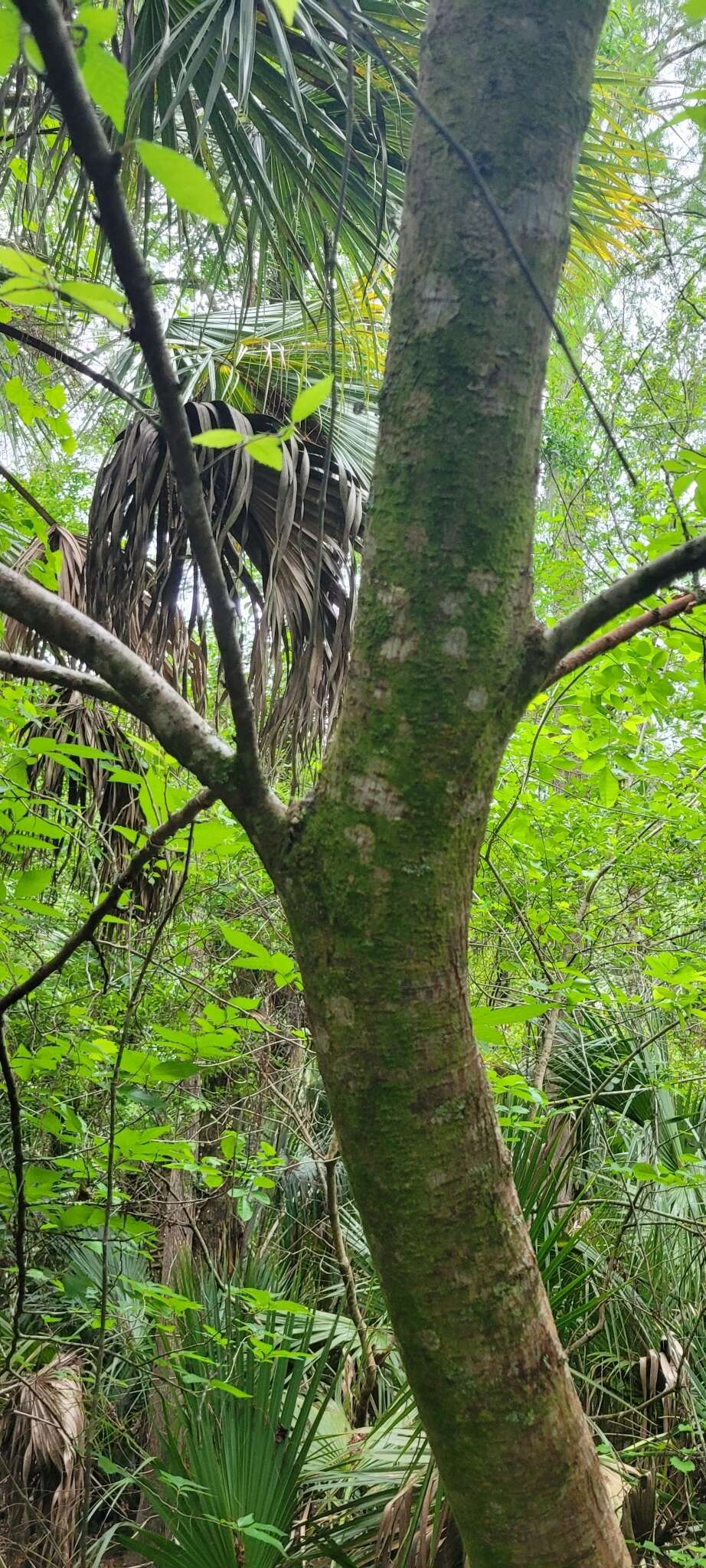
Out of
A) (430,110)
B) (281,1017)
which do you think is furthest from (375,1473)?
(281,1017)

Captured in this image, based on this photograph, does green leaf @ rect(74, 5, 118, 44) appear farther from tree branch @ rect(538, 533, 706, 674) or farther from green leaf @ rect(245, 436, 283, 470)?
tree branch @ rect(538, 533, 706, 674)

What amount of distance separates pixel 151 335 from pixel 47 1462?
3.79 m

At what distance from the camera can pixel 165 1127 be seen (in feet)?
6.51

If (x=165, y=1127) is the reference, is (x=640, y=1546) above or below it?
below

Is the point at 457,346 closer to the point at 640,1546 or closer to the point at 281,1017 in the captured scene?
the point at 640,1546

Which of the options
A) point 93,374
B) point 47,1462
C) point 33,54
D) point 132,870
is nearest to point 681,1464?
point 47,1462

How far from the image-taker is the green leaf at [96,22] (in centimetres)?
55

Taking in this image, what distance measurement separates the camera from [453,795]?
2.56ft

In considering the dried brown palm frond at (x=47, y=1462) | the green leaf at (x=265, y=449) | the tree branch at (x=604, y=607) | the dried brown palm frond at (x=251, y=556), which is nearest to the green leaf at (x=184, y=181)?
the green leaf at (x=265, y=449)

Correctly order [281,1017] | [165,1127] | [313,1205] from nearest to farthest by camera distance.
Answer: [165,1127] < [313,1205] < [281,1017]

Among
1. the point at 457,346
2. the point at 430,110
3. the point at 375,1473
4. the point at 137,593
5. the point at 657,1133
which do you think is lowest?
the point at 375,1473

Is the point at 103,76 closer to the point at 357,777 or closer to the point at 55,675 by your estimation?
the point at 357,777

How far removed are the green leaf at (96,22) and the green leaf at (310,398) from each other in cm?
21

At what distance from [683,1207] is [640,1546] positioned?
5.01ft
